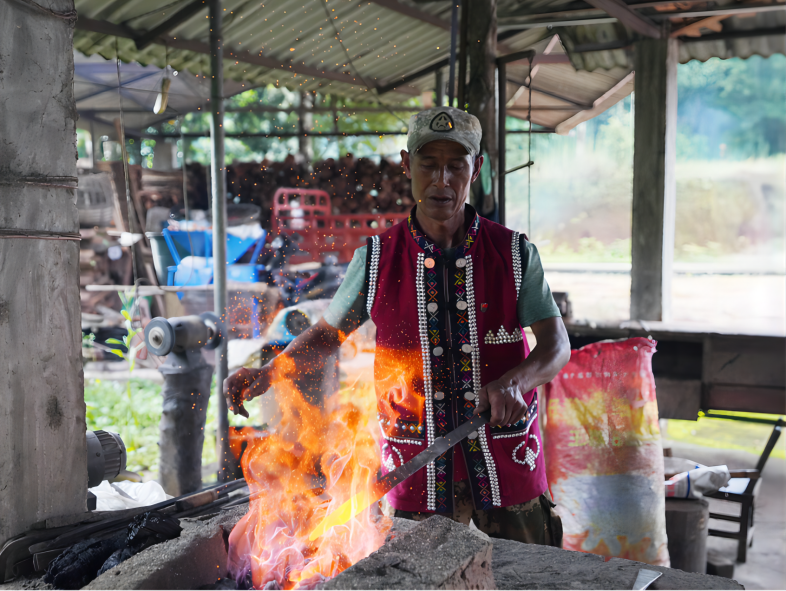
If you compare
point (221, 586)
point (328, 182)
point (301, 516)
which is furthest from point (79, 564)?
point (328, 182)

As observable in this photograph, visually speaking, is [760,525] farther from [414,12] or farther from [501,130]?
[414,12]

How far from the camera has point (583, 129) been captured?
90.4ft

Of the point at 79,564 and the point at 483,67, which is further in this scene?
the point at 483,67

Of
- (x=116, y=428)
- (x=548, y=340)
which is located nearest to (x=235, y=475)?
(x=116, y=428)

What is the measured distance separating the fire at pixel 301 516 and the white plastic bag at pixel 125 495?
3.32 ft

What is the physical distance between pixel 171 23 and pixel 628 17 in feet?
13.3

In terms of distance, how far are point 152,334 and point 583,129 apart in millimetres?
26586

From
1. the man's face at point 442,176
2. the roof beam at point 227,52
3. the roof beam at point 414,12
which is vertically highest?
the roof beam at point 414,12

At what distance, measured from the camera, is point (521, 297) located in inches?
88.2

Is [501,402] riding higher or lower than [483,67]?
lower

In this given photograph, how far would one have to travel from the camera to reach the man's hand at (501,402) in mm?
1834

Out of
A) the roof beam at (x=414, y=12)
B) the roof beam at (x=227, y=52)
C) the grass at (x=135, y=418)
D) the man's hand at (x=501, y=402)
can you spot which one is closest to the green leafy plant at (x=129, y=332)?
the grass at (x=135, y=418)

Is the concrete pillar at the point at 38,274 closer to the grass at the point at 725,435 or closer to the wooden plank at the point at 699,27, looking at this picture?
the wooden plank at the point at 699,27

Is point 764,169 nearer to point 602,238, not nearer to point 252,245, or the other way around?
point 602,238
